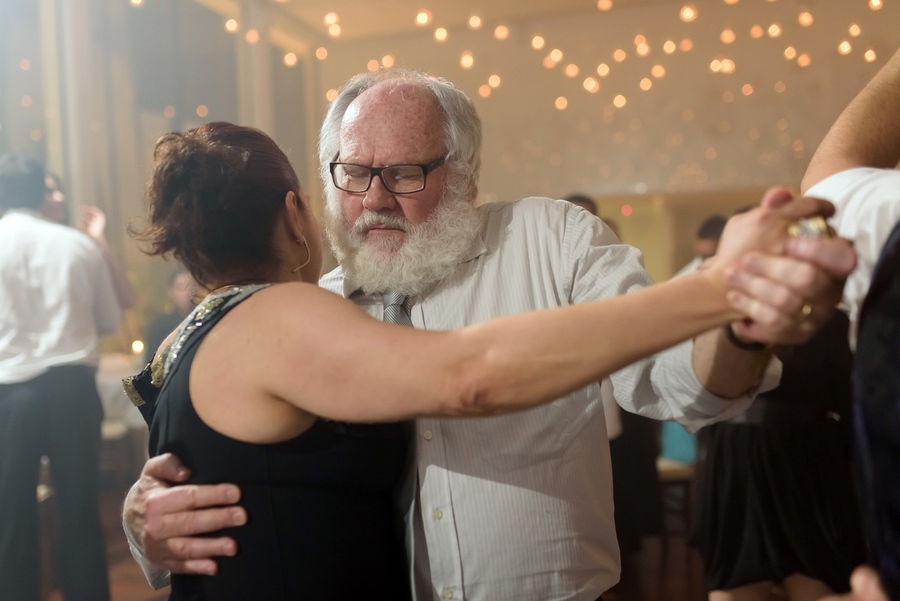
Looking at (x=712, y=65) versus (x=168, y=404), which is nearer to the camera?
(x=168, y=404)

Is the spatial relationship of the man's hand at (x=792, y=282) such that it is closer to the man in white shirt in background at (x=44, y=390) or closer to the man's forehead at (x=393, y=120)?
the man's forehead at (x=393, y=120)

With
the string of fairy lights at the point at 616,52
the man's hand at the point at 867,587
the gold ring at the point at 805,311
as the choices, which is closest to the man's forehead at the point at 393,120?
the gold ring at the point at 805,311

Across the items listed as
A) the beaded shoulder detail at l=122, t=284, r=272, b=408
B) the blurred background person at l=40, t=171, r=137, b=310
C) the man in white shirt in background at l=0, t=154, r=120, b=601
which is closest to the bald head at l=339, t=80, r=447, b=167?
the beaded shoulder detail at l=122, t=284, r=272, b=408

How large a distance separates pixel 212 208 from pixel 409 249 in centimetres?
42

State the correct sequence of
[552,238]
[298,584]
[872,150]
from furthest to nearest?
[552,238] < [298,584] < [872,150]

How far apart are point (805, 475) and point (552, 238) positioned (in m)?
1.87

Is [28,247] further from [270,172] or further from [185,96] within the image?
[270,172]

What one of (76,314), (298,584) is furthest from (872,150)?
(76,314)

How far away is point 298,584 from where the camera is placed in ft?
3.63

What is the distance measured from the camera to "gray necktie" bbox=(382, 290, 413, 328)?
1.46 m

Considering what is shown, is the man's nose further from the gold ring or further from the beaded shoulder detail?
the gold ring

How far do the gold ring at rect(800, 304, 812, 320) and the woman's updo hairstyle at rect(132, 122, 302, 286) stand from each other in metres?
0.82

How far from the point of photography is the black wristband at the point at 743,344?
0.96 meters

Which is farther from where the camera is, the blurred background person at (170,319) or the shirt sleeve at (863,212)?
the blurred background person at (170,319)
